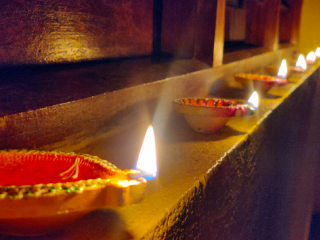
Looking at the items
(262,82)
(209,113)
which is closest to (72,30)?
(209,113)

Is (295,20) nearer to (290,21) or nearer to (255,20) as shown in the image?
(290,21)

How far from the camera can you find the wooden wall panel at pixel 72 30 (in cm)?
156

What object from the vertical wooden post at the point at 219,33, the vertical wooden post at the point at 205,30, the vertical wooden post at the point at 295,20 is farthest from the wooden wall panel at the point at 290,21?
the vertical wooden post at the point at 205,30

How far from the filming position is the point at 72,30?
1.90 m

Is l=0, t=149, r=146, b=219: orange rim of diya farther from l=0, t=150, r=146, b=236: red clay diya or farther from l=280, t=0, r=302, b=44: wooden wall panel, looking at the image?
l=280, t=0, r=302, b=44: wooden wall panel

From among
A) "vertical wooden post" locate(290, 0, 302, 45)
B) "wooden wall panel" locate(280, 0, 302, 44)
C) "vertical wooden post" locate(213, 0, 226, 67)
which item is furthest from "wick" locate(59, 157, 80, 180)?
"vertical wooden post" locate(290, 0, 302, 45)

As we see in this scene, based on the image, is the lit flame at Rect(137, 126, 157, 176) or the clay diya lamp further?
the clay diya lamp

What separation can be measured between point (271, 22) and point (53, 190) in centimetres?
506

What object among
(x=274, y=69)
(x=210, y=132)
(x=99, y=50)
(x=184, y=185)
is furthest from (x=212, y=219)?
(x=274, y=69)

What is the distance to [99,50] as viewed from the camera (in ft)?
7.11

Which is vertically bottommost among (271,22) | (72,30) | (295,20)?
(72,30)

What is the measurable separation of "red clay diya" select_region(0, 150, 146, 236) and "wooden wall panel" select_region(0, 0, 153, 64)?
87 centimetres

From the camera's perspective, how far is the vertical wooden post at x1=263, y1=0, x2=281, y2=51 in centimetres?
479

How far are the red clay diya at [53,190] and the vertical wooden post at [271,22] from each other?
15.6 feet
